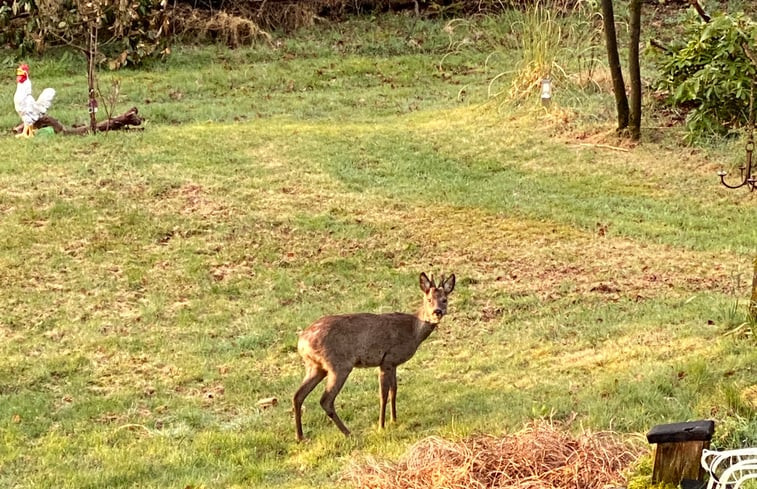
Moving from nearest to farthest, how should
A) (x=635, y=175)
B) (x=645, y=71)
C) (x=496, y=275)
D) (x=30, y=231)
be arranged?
(x=496, y=275) < (x=30, y=231) < (x=635, y=175) < (x=645, y=71)

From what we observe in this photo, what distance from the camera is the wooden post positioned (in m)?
3.45

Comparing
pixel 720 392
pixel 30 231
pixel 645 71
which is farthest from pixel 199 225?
pixel 645 71

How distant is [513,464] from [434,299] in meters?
1.85

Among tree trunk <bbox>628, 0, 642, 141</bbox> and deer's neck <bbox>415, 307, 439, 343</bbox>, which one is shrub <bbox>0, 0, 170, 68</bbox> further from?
deer's neck <bbox>415, 307, 439, 343</bbox>

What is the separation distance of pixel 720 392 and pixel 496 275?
3.81 metres

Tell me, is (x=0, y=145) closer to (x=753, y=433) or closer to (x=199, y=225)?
(x=199, y=225)

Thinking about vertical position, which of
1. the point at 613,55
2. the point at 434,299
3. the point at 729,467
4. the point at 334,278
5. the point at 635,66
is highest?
the point at 613,55

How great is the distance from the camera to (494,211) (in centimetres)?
1059

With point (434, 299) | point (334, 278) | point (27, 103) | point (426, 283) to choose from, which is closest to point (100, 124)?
point (27, 103)

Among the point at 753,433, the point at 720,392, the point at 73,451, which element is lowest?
the point at 73,451

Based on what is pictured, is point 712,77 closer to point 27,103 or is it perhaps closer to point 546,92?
point 546,92

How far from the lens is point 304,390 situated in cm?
595

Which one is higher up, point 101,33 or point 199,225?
point 101,33

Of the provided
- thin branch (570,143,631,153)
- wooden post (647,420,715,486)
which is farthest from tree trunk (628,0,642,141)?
wooden post (647,420,715,486)
